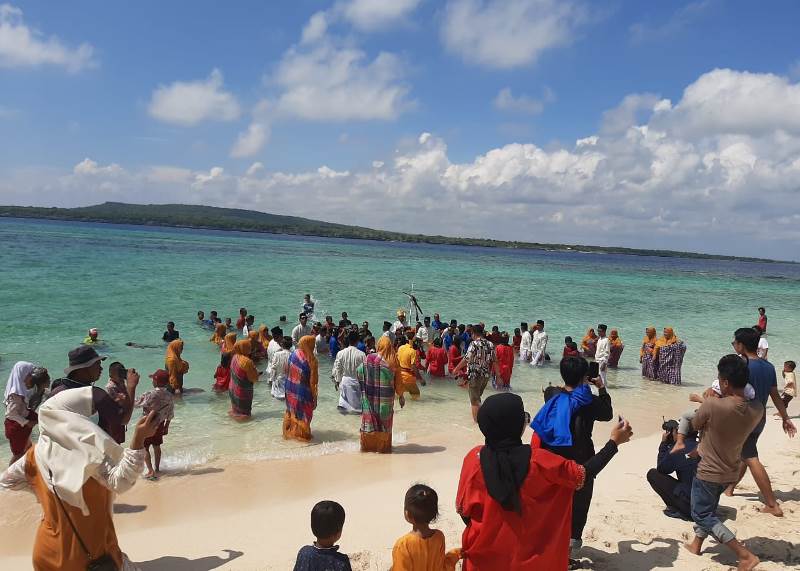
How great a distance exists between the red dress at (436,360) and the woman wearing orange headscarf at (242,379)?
13.8ft

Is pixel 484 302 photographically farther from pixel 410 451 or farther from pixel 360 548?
pixel 360 548

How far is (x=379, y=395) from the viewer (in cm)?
684

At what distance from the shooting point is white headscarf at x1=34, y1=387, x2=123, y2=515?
256 cm

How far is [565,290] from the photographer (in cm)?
4012

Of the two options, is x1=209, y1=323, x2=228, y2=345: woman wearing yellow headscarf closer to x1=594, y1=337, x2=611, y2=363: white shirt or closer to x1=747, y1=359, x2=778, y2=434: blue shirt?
x1=594, y1=337, x2=611, y2=363: white shirt

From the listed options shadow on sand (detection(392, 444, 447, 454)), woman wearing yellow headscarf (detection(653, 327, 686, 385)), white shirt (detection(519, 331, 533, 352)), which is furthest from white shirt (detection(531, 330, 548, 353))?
shadow on sand (detection(392, 444, 447, 454))

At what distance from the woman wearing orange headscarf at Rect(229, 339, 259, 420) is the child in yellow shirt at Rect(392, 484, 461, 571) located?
5.72 metres

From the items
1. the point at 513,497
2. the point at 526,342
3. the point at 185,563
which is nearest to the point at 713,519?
the point at 513,497

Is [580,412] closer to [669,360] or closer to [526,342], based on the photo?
[669,360]

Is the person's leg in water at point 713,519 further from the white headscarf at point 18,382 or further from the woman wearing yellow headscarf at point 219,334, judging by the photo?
the woman wearing yellow headscarf at point 219,334

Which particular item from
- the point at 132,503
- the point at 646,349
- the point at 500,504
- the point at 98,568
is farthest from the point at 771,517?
the point at 646,349

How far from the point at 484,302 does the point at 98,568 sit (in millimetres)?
27115

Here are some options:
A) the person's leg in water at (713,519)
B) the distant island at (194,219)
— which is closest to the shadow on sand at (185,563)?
the person's leg in water at (713,519)

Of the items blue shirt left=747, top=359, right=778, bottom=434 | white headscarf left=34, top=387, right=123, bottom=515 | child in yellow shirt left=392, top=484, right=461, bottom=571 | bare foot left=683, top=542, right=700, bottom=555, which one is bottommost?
bare foot left=683, top=542, right=700, bottom=555
